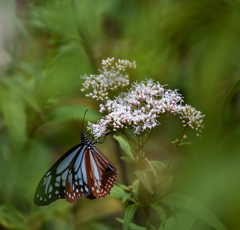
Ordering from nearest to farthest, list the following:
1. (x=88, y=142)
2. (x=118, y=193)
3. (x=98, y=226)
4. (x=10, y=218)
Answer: (x=118, y=193) → (x=88, y=142) → (x=10, y=218) → (x=98, y=226)

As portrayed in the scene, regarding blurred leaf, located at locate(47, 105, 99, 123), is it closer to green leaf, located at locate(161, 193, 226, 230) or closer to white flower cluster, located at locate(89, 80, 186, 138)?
white flower cluster, located at locate(89, 80, 186, 138)

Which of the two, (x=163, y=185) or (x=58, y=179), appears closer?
(x=163, y=185)

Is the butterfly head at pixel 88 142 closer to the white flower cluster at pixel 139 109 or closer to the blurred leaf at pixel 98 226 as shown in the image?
the white flower cluster at pixel 139 109

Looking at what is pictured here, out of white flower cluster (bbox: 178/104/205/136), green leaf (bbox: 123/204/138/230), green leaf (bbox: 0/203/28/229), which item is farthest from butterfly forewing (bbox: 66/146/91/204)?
green leaf (bbox: 0/203/28/229)

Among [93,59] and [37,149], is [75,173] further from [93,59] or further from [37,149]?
[37,149]

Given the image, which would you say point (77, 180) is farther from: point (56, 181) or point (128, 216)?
point (128, 216)

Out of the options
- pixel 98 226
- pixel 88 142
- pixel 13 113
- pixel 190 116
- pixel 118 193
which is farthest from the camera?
pixel 98 226

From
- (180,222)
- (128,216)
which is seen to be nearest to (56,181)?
(128,216)
